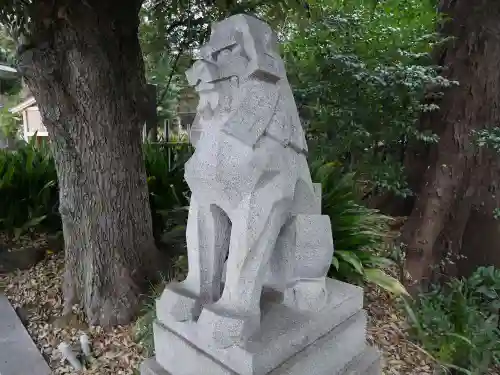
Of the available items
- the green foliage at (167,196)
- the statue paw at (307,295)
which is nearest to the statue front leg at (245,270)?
the statue paw at (307,295)

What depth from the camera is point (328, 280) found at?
209cm

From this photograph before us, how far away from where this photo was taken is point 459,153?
3.63 meters

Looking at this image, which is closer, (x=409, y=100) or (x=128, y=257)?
(x=128, y=257)

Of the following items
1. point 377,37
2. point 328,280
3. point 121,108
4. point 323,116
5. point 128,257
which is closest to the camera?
point 328,280

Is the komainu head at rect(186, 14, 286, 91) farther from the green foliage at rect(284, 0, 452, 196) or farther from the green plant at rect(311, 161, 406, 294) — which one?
the green foliage at rect(284, 0, 452, 196)

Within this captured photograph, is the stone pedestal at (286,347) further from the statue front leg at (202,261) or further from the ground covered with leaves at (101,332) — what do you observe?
the ground covered with leaves at (101,332)

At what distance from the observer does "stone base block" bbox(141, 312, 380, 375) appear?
1580 mm

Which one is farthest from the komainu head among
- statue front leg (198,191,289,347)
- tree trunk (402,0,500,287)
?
tree trunk (402,0,500,287)

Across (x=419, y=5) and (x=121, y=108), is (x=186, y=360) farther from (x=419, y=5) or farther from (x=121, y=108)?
(x=419, y=5)

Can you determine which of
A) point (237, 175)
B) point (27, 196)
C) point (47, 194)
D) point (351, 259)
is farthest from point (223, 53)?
point (27, 196)

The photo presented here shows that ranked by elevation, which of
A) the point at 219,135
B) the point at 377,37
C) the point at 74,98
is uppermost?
the point at 377,37

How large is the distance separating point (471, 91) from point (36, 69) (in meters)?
3.36

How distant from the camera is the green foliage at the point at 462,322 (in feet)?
8.71

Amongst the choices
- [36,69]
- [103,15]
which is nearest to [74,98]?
[36,69]
